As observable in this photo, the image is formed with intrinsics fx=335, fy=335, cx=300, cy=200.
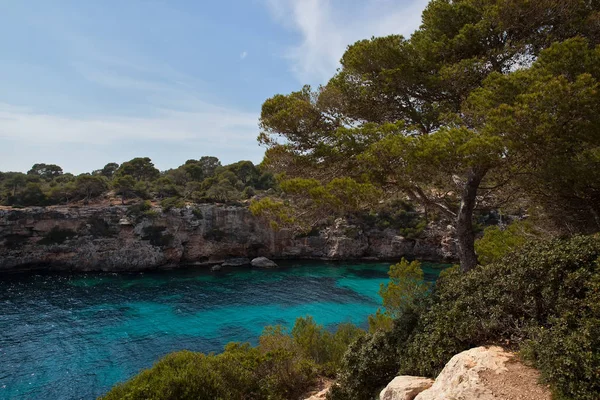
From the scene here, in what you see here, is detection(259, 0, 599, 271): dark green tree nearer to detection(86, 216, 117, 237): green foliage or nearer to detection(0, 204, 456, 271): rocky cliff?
detection(0, 204, 456, 271): rocky cliff

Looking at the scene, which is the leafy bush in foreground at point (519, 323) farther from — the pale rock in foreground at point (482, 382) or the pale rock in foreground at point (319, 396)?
the pale rock in foreground at point (319, 396)

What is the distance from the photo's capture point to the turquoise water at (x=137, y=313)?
15.5 m

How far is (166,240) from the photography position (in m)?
36.2

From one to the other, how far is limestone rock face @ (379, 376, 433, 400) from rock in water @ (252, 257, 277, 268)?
32.1 meters

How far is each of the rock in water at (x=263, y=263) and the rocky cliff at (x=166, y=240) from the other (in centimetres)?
229

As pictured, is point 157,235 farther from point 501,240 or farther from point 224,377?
point 501,240

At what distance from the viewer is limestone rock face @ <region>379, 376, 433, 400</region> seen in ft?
17.1

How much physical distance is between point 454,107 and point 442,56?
4.70 ft

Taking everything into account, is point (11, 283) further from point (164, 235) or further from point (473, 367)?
point (473, 367)

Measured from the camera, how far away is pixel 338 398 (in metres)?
7.47

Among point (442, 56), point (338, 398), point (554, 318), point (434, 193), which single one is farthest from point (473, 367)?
point (442, 56)

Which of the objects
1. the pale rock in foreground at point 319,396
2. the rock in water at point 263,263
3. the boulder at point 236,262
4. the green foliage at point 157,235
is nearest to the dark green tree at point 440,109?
the pale rock in foreground at point 319,396

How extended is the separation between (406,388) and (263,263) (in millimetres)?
32955

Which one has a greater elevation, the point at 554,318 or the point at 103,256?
the point at 554,318
